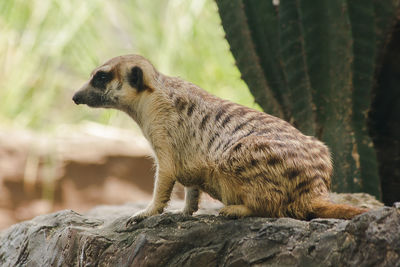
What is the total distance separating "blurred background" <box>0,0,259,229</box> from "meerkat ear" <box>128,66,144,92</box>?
4.09m

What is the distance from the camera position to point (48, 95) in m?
8.21

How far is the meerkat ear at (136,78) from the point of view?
9.89 ft

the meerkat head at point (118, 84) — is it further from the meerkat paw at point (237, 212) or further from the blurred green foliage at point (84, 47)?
the blurred green foliage at point (84, 47)

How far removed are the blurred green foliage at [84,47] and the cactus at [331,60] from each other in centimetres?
308

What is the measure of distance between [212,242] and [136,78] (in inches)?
40.7

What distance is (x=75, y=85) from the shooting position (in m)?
8.77

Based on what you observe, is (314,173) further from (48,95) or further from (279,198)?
(48,95)

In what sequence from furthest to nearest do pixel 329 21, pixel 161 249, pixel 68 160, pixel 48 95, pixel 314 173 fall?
pixel 48 95 → pixel 68 160 → pixel 329 21 → pixel 314 173 → pixel 161 249

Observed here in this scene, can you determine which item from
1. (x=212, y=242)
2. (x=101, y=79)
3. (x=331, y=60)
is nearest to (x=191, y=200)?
(x=212, y=242)

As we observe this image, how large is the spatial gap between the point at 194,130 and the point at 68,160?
4857 mm

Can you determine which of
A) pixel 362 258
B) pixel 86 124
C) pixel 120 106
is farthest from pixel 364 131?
pixel 86 124

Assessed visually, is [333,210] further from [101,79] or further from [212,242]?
[101,79]

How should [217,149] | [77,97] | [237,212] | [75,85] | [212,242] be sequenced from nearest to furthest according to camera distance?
[212,242]
[237,212]
[217,149]
[77,97]
[75,85]

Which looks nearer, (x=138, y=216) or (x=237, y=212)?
(x=237, y=212)
